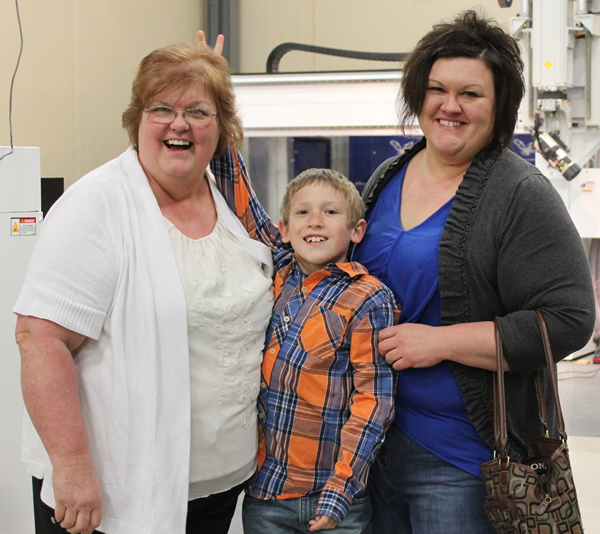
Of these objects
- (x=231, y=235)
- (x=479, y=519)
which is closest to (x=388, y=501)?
(x=479, y=519)

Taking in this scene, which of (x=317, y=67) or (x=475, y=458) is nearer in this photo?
(x=475, y=458)

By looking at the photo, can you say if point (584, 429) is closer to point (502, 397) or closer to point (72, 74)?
point (502, 397)

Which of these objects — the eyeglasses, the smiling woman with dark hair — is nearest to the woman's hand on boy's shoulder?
the smiling woman with dark hair

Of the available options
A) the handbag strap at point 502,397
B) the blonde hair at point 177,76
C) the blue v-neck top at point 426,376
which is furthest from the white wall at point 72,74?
the handbag strap at point 502,397

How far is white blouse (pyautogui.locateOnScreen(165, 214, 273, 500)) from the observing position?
138cm

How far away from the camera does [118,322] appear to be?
1266 millimetres

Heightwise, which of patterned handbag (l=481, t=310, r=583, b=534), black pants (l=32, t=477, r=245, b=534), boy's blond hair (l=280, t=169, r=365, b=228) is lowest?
black pants (l=32, t=477, r=245, b=534)

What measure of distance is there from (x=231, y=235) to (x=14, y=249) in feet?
4.20

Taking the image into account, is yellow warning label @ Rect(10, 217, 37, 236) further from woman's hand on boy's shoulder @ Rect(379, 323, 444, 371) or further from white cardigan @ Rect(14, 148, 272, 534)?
woman's hand on boy's shoulder @ Rect(379, 323, 444, 371)

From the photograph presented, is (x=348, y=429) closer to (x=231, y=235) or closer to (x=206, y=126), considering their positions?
(x=231, y=235)

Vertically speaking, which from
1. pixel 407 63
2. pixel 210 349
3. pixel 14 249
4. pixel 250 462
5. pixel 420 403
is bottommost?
pixel 250 462

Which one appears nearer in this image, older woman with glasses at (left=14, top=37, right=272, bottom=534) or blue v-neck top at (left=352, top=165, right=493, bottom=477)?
older woman with glasses at (left=14, top=37, right=272, bottom=534)

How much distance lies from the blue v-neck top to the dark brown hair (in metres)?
0.24

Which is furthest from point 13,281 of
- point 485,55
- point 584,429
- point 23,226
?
point 584,429
